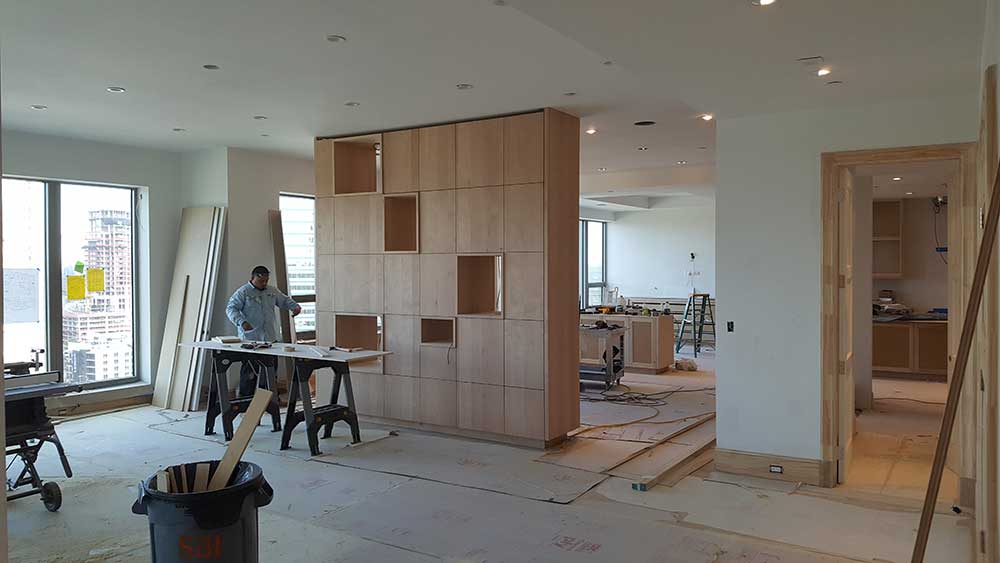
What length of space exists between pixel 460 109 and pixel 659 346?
540 centimetres

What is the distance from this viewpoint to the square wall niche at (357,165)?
7305 mm

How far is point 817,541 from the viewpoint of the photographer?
4.05 meters

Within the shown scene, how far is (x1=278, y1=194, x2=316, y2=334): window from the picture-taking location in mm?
9117

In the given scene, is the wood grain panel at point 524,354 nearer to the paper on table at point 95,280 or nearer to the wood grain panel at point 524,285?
the wood grain panel at point 524,285

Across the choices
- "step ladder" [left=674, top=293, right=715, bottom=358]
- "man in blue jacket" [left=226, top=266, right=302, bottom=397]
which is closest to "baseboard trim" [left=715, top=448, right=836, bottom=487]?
"man in blue jacket" [left=226, top=266, right=302, bottom=397]

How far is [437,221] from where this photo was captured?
263 inches

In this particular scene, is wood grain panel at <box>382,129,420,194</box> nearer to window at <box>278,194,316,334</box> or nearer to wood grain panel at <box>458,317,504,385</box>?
wood grain panel at <box>458,317,504,385</box>

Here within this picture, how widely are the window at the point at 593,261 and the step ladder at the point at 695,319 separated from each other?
7.22ft

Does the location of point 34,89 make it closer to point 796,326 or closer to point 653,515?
point 653,515

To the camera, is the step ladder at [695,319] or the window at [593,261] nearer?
the step ladder at [695,319]

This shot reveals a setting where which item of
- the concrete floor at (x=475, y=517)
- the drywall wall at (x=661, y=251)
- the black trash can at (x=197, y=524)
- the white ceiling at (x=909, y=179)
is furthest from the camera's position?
the drywall wall at (x=661, y=251)

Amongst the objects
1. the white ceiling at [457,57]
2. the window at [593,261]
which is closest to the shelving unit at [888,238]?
the white ceiling at [457,57]

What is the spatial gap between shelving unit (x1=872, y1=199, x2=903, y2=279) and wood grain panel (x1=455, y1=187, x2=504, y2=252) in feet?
22.9

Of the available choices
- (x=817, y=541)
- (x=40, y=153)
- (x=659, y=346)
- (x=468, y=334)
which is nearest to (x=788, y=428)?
(x=817, y=541)
